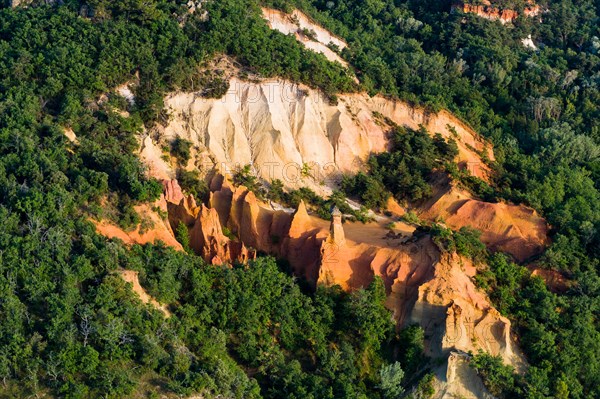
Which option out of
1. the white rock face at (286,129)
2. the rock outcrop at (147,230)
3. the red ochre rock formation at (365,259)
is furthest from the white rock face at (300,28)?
the rock outcrop at (147,230)

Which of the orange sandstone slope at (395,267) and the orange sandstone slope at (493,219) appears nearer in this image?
the orange sandstone slope at (395,267)

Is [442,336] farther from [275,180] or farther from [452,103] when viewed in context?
[452,103]

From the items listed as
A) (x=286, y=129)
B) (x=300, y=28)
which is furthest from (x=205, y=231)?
(x=300, y=28)

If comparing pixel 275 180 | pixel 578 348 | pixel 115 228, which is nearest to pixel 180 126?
pixel 275 180

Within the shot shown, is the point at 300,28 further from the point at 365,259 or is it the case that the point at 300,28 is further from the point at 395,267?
the point at 395,267

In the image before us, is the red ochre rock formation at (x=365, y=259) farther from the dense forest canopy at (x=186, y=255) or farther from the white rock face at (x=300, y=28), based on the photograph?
the white rock face at (x=300, y=28)

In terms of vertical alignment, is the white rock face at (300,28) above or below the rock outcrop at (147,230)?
above
